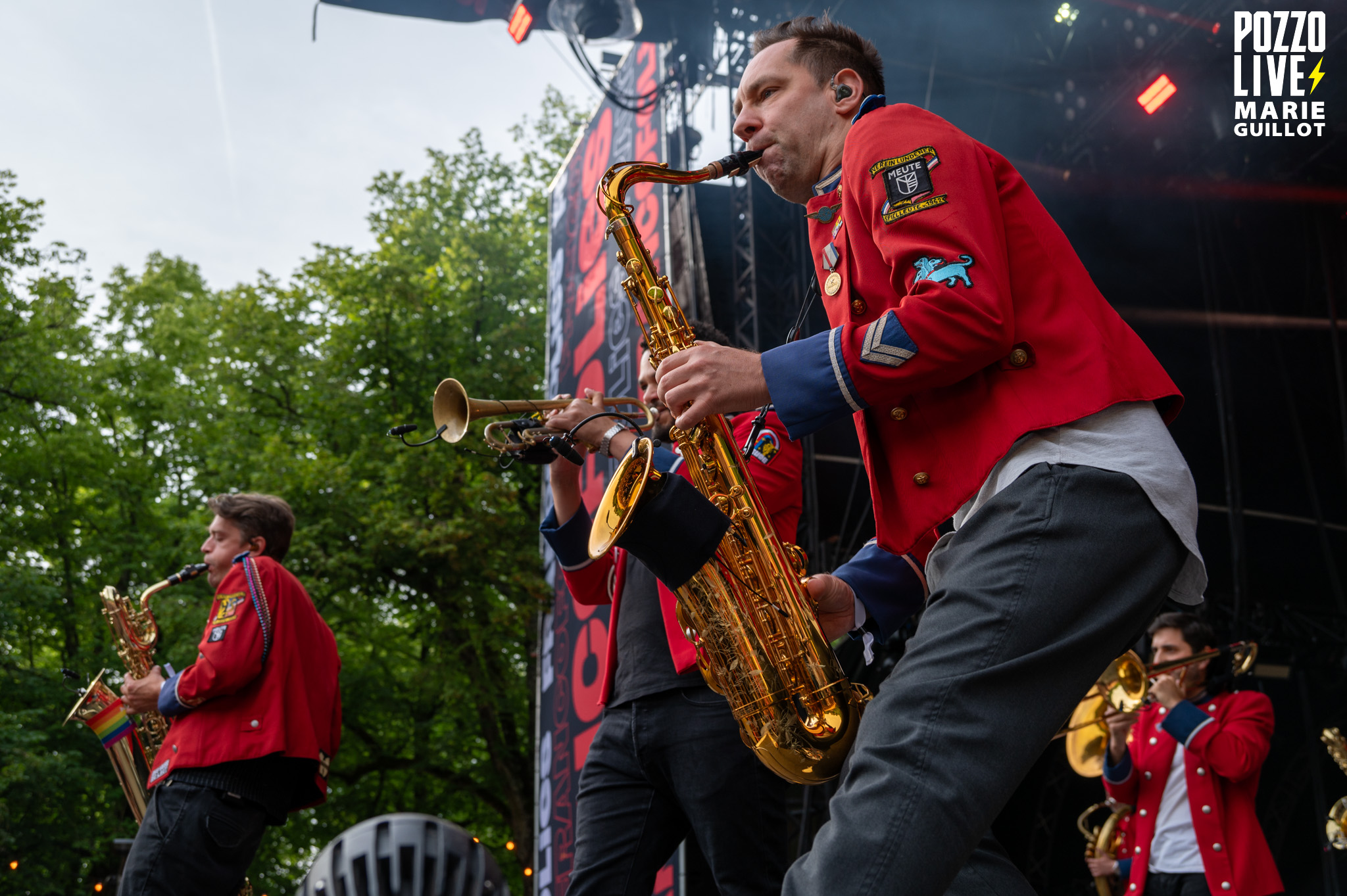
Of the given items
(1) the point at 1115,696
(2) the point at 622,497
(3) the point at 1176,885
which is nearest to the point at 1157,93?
(1) the point at 1115,696

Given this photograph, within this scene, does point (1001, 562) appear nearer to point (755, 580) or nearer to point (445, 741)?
point (755, 580)

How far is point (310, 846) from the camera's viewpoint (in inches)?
620

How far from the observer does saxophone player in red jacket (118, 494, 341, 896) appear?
3.87 m

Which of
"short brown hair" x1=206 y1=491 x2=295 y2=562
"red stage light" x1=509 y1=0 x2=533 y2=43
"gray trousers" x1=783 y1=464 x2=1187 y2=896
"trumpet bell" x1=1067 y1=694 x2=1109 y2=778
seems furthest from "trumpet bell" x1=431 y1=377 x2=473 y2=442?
"red stage light" x1=509 y1=0 x2=533 y2=43

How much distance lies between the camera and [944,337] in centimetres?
166

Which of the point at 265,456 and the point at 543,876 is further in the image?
the point at 265,456

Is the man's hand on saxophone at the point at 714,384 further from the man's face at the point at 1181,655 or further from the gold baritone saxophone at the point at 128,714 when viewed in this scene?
the man's face at the point at 1181,655

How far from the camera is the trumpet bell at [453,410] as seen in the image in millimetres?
3801

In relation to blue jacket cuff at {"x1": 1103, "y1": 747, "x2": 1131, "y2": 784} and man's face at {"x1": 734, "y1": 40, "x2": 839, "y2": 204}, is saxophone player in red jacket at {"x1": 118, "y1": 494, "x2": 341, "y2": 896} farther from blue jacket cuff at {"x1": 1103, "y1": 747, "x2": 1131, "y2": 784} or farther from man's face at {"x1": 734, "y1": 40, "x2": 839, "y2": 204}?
blue jacket cuff at {"x1": 1103, "y1": 747, "x2": 1131, "y2": 784}

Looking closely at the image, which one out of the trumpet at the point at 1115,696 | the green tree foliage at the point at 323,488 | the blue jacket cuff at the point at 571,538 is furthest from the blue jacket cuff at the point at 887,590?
the green tree foliage at the point at 323,488

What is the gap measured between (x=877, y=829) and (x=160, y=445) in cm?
1783

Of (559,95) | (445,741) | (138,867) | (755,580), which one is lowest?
(445,741)

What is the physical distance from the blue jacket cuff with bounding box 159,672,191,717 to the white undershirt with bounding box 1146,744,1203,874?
4505mm

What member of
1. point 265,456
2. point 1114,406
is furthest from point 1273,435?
point 265,456
